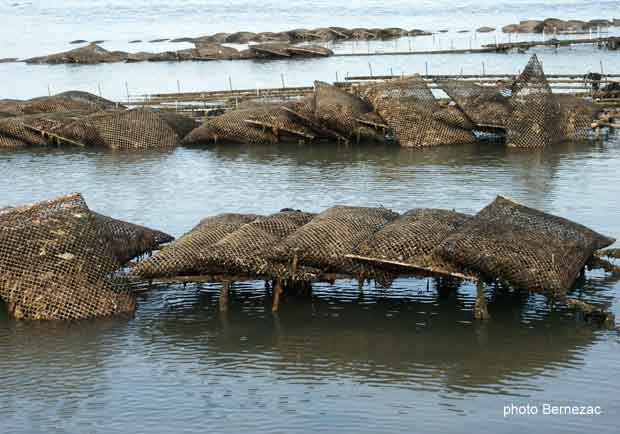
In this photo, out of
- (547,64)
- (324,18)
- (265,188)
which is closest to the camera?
(265,188)

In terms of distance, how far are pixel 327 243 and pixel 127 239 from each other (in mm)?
3045

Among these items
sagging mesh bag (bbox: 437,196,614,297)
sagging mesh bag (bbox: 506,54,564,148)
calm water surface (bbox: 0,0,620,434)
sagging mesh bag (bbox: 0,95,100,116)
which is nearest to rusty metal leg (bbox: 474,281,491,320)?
calm water surface (bbox: 0,0,620,434)

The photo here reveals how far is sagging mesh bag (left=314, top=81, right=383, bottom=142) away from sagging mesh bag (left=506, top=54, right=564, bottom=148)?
319 cm

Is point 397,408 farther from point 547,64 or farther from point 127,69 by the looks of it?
point 127,69

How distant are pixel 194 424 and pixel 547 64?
32.1 metres

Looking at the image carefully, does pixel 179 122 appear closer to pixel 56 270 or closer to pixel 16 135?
pixel 16 135

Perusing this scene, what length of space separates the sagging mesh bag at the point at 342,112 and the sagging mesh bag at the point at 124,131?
383 centimetres

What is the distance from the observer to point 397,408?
959 centimetres

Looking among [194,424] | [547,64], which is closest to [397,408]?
[194,424]

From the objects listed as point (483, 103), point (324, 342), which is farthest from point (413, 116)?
point (324, 342)

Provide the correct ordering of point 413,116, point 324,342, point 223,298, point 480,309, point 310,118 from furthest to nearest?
point 310,118 → point 413,116 → point 223,298 → point 480,309 → point 324,342

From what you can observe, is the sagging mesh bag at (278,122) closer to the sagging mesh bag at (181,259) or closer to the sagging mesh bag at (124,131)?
the sagging mesh bag at (124,131)

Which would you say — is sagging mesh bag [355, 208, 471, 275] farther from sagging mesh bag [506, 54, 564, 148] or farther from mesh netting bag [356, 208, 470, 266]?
sagging mesh bag [506, 54, 564, 148]

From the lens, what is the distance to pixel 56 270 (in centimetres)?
1213
